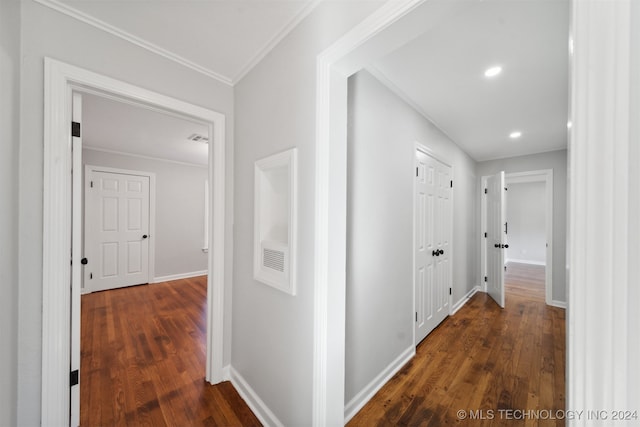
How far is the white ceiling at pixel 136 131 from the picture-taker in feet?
8.46

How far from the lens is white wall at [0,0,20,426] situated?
1042 millimetres

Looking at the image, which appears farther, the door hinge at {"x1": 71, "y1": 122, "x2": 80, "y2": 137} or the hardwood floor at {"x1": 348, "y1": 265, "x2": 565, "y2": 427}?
the hardwood floor at {"x1": 348, "y1": 265, "x2": 565, "y2": 427}

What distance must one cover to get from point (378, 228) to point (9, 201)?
2.12m

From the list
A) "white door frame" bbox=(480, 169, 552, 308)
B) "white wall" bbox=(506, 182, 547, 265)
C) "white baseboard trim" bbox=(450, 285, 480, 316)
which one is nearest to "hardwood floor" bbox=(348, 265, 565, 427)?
"white baseboard trim" bbox=(450, 285, 480, 316)

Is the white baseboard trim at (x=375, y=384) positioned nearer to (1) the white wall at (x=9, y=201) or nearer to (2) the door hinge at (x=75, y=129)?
(1) the white wall at (x=9, y=201)

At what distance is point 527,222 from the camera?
722cm

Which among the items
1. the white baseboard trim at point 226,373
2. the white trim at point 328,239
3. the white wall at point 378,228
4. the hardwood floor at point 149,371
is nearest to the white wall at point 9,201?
the hardwood floor at point 149,371

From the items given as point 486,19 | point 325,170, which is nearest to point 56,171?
point 325,170

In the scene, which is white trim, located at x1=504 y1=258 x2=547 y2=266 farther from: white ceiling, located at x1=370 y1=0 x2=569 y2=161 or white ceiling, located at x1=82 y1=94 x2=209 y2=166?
white ceiling, located at x1=82 y1=94 x2=209 y2=166

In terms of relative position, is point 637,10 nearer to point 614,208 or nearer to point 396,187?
point 614,208

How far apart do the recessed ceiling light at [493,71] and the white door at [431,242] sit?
86cm

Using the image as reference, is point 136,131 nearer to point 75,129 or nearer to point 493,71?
point 75,129

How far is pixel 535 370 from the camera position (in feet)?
6.88

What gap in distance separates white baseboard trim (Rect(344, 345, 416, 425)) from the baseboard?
1.64 feet
